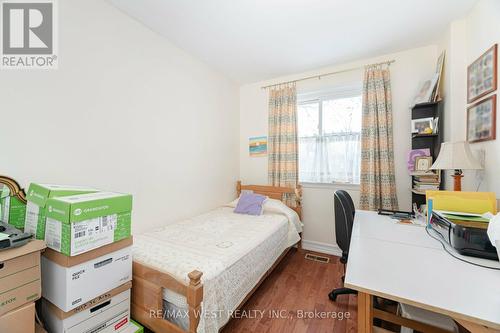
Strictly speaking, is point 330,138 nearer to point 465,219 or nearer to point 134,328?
point 465,219

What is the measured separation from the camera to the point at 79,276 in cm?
110

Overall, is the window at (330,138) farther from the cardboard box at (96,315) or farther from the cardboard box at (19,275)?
the cardboard box at (19,275)

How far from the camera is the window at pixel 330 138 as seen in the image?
278 centimetres

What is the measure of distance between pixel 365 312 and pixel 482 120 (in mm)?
1859

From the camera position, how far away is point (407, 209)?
248 centimetres

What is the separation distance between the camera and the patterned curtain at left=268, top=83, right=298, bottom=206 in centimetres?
306

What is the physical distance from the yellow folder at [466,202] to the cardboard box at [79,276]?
235cm

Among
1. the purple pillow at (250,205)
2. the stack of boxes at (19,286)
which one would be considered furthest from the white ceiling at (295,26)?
the stack of boxes at (19,286)

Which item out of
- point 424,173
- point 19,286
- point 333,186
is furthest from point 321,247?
point 19,286

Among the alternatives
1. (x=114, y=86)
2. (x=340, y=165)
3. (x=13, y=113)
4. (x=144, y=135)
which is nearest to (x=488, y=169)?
(x=340, y=165)

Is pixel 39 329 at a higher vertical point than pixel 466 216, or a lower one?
lower

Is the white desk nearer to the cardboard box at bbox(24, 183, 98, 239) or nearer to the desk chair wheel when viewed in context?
the desk chair wheel

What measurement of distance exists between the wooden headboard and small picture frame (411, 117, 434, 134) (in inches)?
60.6

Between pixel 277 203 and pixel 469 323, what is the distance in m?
2.16
